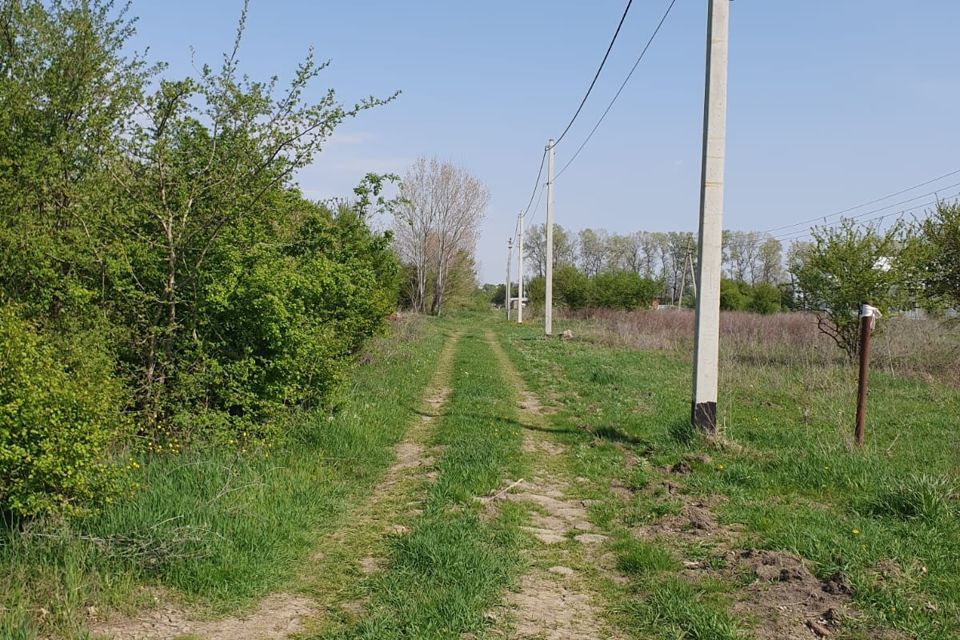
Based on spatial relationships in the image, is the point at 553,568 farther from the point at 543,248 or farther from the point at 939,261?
the point at 543,248

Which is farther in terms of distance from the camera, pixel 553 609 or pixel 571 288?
pixel 571 288

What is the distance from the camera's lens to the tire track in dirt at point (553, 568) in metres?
4.00

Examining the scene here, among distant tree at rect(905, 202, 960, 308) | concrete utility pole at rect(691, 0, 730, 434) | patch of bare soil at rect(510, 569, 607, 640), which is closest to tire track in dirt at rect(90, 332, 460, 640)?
patch of bare soil at rect(510, 569, 607, 640)

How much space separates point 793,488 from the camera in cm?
670

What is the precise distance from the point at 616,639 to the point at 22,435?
354cm

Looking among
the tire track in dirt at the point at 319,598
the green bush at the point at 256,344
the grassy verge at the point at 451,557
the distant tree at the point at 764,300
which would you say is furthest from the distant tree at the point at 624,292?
the tire track in dirt at the point at 319,598

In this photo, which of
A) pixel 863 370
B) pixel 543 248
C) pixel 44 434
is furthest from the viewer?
pixel 543 248

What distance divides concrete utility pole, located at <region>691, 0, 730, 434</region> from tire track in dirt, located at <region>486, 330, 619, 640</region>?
84.7 inches

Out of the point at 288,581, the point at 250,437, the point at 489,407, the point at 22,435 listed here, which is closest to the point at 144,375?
the point at 250,437

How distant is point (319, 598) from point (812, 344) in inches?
822

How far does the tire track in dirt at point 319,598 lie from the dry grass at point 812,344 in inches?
487

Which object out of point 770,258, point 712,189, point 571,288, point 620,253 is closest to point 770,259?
point 770,258

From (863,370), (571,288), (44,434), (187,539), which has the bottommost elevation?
(187,539)

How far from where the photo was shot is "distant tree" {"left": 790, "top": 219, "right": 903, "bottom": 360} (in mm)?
17719
